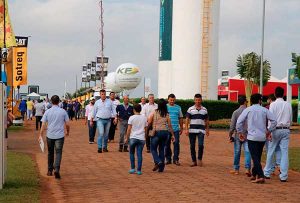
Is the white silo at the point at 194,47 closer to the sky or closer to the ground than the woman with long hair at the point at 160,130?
closer to the sky

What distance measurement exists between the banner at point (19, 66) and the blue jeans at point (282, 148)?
23091 mm

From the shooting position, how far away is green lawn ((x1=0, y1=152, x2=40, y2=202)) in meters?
11.2

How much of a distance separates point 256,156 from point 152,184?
2265 millimetres

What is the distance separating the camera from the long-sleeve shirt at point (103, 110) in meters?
21.1

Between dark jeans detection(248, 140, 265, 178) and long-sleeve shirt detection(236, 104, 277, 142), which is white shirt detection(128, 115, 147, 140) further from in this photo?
dark jeans detection(248, 140, 265, 178)

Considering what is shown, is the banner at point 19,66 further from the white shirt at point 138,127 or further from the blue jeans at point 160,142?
the white shirt at point 138,127

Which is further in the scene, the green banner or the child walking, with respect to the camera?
the green banner

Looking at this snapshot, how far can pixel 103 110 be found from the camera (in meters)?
21.2

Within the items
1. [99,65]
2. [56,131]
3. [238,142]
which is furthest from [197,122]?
[99,65]

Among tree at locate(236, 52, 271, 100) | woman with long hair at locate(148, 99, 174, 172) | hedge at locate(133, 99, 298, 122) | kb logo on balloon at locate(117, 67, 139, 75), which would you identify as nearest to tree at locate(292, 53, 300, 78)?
hedge at locate(133, 99, 298, 122)

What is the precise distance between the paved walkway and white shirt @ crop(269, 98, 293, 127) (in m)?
1.27

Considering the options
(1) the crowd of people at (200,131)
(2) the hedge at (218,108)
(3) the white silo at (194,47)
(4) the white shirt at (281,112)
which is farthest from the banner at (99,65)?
(4) the white shirt at (281,112)

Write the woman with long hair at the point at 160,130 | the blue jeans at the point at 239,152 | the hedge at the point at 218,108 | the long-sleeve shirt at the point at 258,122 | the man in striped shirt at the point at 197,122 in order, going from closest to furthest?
1. the long-sleeve shirt at the point at 258,122
2. the blue jeans at the point at 239,152
3. the woman with long hair at the point at 160,130
4. the man in striped shirt at the point at 197,122
5. the hedge at the point at 218,108

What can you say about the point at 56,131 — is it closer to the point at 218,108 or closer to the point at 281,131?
the point at 281,131
